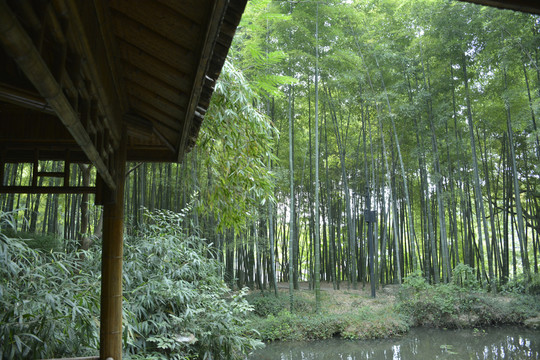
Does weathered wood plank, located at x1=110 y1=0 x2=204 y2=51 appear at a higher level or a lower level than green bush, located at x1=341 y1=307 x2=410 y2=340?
higher

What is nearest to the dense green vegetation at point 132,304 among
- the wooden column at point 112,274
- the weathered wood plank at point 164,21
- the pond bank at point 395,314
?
the wooden column at point 112,274

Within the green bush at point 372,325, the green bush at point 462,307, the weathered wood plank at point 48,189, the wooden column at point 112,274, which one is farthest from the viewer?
the green bush at point 462,307

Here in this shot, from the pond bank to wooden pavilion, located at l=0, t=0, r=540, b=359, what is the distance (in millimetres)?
5685

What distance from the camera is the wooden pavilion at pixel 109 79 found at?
95 centimetres

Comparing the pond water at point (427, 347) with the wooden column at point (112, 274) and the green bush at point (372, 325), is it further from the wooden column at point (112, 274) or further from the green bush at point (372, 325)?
the wooden column at point (112, 274)

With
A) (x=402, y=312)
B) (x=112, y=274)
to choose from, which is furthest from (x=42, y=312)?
(x=402, y=312)

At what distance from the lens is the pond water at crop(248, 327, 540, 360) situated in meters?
6.26

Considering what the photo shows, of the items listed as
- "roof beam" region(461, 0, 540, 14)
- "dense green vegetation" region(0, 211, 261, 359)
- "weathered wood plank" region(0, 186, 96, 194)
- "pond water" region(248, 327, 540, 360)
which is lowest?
"pond water" region(248, 327, 540, 360)

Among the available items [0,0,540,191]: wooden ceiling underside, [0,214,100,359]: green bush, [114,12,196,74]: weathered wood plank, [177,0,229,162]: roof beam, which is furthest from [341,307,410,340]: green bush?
[114,12,196,74]: weathered wood plank

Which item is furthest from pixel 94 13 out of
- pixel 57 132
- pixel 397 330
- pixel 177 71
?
pixel 397 330

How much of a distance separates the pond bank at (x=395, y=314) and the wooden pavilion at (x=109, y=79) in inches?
224

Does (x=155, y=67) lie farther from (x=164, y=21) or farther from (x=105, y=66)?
(x=164, y=21)

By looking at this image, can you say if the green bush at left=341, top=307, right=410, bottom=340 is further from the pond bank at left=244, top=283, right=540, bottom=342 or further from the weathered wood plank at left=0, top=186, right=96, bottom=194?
the weathered wood plank at left=0, top=186, right=96, bottom=194

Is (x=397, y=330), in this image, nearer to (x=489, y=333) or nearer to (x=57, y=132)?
(x=489, y=333)
